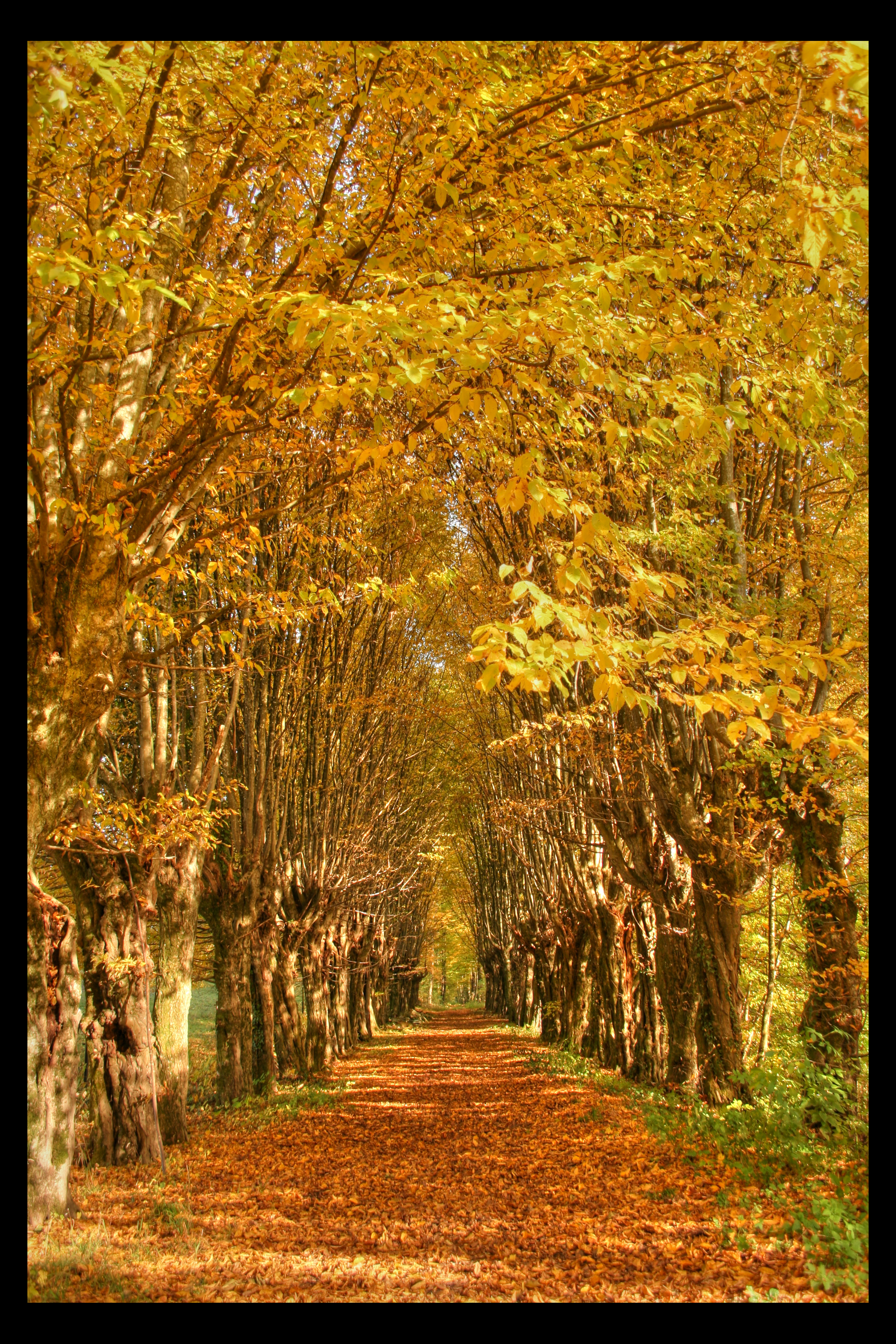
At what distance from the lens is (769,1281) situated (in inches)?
177

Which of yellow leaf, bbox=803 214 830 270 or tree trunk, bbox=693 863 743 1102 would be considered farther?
tree trunk, bbox=693 863 743 1102

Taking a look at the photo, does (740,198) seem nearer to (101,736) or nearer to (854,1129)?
(101,736)

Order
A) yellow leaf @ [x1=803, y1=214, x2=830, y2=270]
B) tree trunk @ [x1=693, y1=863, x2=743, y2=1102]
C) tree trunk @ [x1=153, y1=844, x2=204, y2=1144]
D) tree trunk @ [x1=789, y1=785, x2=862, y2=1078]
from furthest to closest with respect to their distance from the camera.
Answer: tree trunk @ [x1=153, y1=844, x2=204, y2=1144] → tree trunk @ [x1=693, y1=863, x2=743, y2=1102] → tree trunk @ [x1=789, y1=785, x2=862, y2=1078] → yellow leaf @ [x1=803, y1=214, x2=830, y2=270]

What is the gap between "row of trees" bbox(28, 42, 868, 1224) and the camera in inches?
136

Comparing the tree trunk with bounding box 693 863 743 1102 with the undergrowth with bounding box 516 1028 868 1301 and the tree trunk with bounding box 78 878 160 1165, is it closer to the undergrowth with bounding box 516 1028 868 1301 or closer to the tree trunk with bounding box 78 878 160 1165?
the undergrowth with bounding box 516 1028 868 1301

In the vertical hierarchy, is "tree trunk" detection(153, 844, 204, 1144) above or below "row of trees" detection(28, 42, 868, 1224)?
below

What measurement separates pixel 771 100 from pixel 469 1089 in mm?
15975

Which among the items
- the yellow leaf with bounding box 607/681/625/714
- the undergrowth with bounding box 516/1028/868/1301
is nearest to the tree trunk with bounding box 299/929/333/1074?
the undergrowth with bounding box 516/1028/868/1301

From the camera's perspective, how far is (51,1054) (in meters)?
5.73

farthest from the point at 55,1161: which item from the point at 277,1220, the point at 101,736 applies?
the point at 101,736

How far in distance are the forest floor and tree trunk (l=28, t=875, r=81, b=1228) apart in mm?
311

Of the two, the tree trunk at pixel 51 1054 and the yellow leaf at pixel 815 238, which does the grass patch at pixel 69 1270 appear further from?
the yellow leaf at pixel 815 238

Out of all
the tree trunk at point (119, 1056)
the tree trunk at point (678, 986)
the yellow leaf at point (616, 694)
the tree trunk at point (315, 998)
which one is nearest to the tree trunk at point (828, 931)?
the tree trunk at point (678, 986)

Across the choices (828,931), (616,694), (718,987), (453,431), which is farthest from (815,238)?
(718,987)
